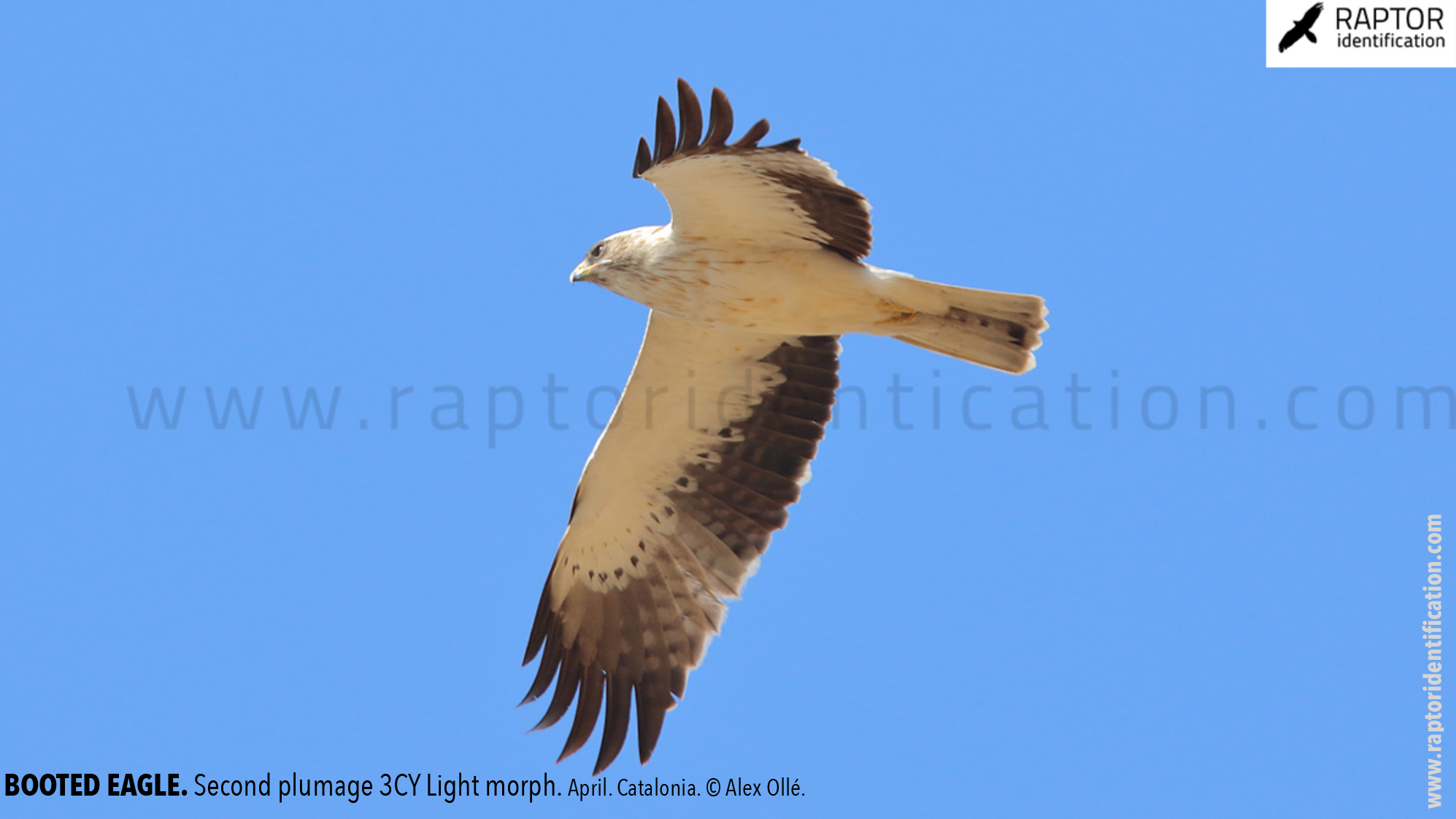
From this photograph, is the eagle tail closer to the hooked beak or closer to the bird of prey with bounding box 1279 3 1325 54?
the hooked beak

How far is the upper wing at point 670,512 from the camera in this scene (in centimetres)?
800

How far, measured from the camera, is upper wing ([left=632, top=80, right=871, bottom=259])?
619cm

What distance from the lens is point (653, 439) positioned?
27.1 ft

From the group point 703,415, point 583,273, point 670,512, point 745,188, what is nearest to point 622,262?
point 583,273

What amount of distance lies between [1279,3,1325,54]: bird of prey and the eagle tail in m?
3.74

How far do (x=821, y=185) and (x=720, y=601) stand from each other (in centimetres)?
308

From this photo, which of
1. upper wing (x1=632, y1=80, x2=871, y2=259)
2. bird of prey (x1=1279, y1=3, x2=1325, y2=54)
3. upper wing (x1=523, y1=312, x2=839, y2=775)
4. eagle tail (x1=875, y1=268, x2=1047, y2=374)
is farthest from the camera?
bird of prey (x1=1279, y1=3, x2=1325, y2=54)

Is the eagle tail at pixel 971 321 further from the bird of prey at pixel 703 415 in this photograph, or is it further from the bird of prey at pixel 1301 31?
the bird of prey at pixel 1301 31

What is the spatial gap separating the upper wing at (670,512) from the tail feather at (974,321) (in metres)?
0.98

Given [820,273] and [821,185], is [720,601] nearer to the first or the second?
A: [820,273]

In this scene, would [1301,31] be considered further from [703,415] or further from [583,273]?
[583,273]

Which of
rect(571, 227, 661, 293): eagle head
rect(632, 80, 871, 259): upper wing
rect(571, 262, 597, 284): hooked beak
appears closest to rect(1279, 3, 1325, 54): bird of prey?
rect(632, 80, 871, 259): upper wing

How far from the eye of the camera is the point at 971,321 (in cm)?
714

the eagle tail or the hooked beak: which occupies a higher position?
the hooked beak
